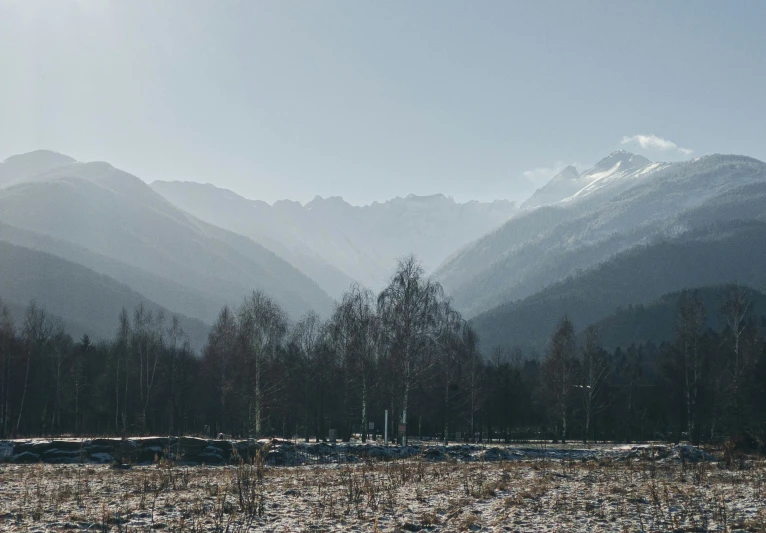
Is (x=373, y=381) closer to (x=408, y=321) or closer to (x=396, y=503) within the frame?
(x=408, y=321)

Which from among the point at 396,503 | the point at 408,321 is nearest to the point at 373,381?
the point at 408,321

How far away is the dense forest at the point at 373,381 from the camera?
52.6 m

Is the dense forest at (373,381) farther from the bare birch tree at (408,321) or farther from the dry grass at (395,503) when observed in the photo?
the dry grass at (395,503)

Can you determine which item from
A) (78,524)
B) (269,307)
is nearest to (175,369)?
(269,307)

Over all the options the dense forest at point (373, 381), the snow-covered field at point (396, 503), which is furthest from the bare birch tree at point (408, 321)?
the snow-covered field at point (396, 503)

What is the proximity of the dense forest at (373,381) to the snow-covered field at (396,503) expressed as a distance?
2314 centimetres

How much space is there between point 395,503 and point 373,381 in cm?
4361

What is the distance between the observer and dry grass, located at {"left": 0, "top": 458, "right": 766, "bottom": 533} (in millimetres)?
13867

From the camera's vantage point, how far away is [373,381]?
60031mm

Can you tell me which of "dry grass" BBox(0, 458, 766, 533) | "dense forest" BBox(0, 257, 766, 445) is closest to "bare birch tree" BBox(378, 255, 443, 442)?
"dense forest" BBox(0, 257, 766, 445)

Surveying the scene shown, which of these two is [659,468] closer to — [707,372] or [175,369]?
[707,372]

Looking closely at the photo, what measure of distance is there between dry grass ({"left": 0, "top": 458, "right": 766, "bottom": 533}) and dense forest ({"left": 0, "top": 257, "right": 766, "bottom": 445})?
76.4ft

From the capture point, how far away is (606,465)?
97.5 ft

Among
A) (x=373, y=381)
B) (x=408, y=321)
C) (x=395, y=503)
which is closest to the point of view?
(x=395, y=503)
